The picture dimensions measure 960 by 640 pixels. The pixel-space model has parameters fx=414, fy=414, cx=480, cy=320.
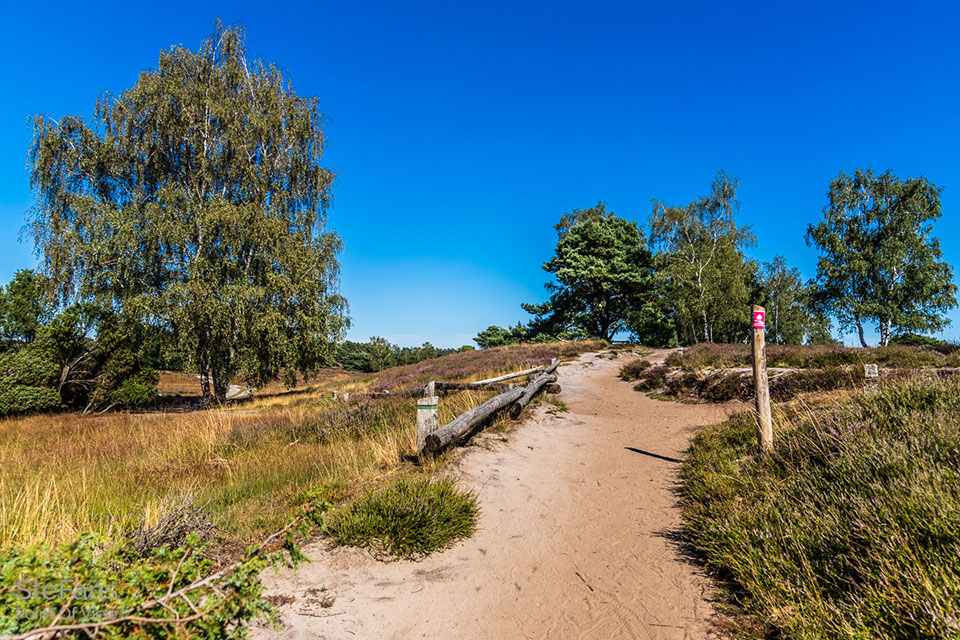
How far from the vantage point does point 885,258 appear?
2755 centimetres

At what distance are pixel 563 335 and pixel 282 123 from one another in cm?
2723

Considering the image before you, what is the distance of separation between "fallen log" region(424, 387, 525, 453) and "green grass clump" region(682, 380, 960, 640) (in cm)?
336

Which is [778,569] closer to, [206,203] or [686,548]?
[686,548]

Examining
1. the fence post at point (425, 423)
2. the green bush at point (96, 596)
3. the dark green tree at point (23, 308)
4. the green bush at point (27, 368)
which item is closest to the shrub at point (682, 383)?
the fence post at point (425, 423)

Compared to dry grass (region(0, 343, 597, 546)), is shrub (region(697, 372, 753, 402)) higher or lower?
higher

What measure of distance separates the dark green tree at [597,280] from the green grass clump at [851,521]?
32.0m

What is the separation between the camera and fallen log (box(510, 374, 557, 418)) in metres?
10.4

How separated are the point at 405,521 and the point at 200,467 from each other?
A: 438 cm

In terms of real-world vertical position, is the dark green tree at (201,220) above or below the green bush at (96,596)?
above

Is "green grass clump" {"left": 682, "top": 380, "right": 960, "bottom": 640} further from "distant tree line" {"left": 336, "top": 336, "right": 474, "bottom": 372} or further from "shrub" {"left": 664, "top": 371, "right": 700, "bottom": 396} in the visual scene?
"distant tree line" {"left": 336, "top": 336, "right": 474, "bottom": 372}

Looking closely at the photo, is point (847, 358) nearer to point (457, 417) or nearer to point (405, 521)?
point (457, 417)

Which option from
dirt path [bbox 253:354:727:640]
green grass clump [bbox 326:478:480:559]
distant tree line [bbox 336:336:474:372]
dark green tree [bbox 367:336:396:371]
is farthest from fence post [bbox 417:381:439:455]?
dark green tree [bbox 367:336:396:371]

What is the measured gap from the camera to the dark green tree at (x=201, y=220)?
18.7m

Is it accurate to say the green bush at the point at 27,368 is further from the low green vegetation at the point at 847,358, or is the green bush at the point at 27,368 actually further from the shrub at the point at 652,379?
the low green vegetation at the point at 847,358
